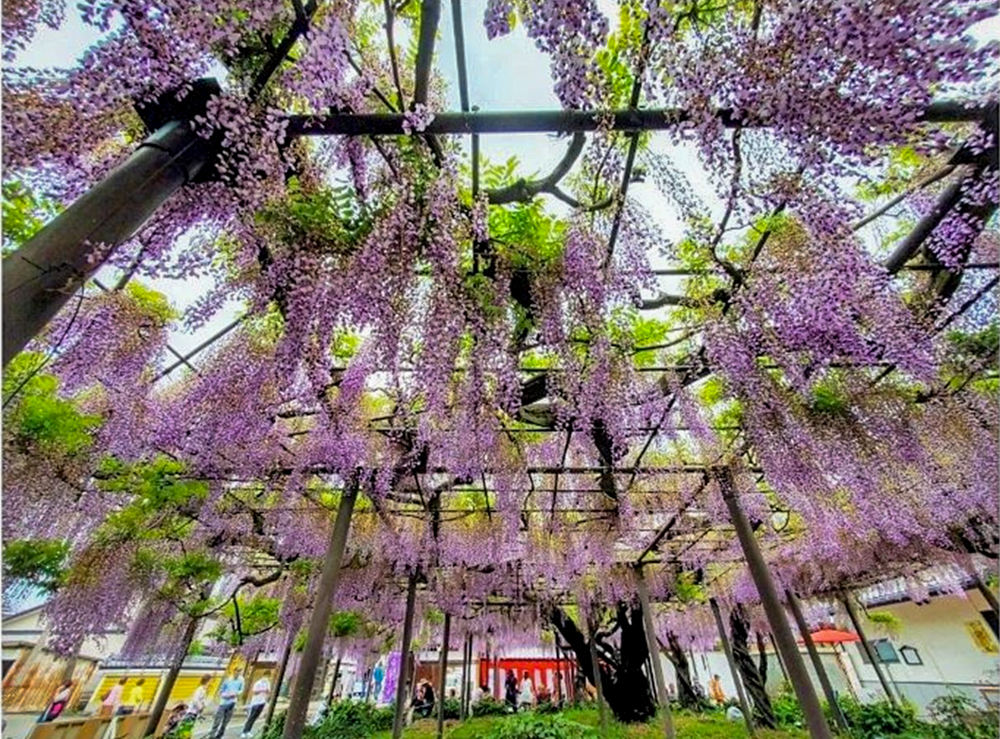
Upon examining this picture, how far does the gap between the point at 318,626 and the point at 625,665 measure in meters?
8.55

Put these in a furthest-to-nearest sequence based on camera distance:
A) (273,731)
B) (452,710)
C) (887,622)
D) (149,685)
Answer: (452,710) → (149,685) → (887,622) → (273,731)

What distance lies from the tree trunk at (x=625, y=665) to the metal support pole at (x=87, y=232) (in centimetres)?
1101

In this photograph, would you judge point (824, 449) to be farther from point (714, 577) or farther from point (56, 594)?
point (56, 594)

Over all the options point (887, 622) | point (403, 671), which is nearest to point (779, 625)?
point (403, 671)

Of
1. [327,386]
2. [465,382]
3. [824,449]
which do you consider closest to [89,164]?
[327,386]

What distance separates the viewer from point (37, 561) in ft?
13.9

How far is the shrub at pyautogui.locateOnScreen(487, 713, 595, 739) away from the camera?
656cm

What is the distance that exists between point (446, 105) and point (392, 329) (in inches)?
58.2

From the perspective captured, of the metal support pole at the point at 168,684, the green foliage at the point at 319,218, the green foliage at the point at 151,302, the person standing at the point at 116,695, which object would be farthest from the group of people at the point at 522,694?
the green foliage at the point at 319,218

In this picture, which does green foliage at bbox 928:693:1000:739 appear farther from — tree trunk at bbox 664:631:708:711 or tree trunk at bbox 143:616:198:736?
tree trunk at bbox 143:616:198:736

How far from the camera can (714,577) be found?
10.9 m

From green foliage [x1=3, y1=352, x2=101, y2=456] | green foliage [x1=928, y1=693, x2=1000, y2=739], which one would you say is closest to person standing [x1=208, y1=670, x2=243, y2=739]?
green foliage [x1=3, y1=352, x2=101, y2=456]

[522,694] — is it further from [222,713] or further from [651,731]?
[222,713]

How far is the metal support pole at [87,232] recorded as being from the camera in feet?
4.58
